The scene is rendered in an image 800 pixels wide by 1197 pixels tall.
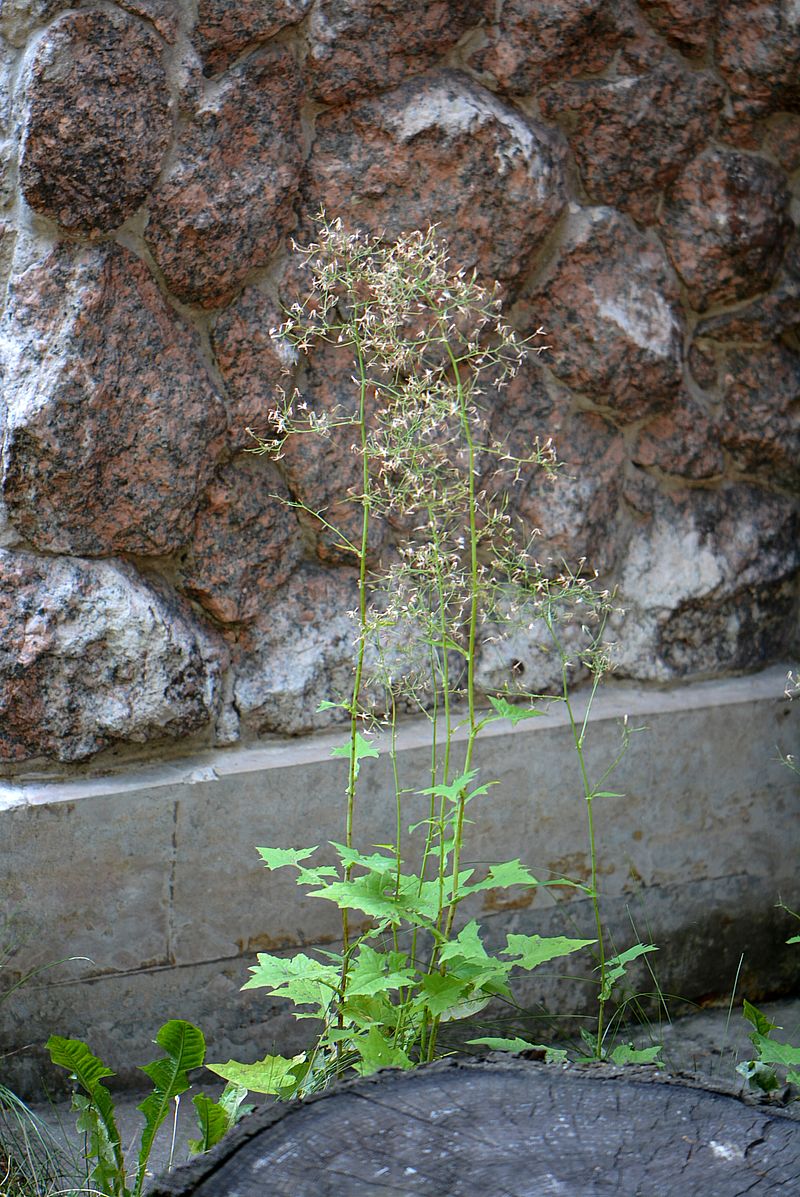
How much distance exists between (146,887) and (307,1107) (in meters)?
0.93

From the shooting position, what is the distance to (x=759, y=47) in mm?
2619

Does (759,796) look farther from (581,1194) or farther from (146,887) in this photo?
(581,1194)

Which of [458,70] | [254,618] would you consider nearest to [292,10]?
[458,70]

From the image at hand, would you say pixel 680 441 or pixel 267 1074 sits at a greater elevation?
pixel 680 441

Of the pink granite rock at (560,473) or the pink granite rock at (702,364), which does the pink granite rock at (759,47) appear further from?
the pink granite rock at (560,473)

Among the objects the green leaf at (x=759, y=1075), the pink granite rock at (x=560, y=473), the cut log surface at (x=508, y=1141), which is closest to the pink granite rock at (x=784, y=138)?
the pink granite rock at (x=560, y=473)

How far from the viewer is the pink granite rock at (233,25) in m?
2.22

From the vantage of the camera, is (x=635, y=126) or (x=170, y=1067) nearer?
(x=170, y=1067)

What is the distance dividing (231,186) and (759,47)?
117 centimetres

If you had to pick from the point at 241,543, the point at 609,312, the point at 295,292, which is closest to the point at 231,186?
the point at 295,292

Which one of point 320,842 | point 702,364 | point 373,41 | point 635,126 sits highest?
point 373,41

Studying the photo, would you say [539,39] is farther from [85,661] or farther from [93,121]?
[85,661]

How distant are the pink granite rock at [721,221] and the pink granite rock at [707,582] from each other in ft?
1.48

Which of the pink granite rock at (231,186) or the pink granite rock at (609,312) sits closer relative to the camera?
the pink granite rock at (231,186)
